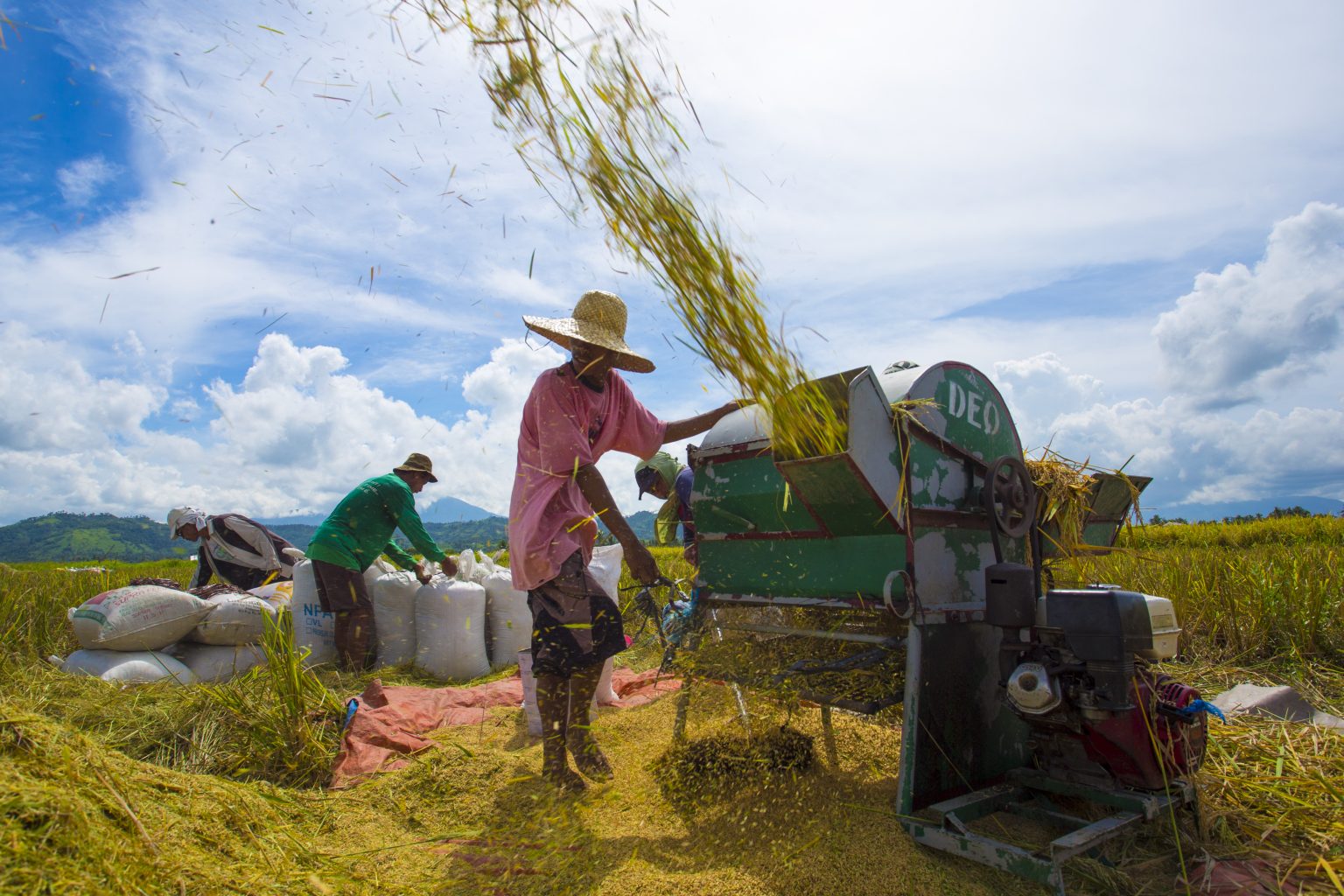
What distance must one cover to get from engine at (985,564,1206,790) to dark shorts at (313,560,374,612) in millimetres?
4169

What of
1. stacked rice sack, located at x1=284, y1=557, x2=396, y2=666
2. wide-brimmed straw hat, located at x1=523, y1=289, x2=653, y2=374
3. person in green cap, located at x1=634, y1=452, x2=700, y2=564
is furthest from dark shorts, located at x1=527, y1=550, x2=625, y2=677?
stacked rice sack, located at x1=284, y1=557, x2=396, y2=666

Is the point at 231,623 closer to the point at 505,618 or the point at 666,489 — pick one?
the point at 505,618

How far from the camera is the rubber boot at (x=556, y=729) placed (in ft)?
9.05

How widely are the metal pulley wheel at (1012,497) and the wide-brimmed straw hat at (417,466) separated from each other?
4.11m

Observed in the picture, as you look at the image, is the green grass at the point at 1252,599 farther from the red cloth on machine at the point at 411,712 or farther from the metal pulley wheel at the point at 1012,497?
the red cloth on machine at the point at 411,712

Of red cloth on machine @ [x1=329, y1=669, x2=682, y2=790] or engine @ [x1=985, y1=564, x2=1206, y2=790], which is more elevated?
engine @ [x1=985, y1=564, x2=1206, y2=790]

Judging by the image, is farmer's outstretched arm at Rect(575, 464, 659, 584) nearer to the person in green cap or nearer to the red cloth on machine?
the red cloth on machine

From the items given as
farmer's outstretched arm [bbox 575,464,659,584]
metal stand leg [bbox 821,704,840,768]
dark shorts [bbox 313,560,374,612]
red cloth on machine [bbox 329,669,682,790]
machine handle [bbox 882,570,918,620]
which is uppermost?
farmer's outstretched arm [bbox 575,464,659,584]

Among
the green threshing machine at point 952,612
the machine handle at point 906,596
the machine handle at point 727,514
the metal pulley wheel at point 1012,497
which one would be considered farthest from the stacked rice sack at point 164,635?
the metal pulley wheel at point 1012,497

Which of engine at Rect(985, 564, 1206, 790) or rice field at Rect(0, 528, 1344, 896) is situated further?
engine at Rect(985, 564, 1206, 790)

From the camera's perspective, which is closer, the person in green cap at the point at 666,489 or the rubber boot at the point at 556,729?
the rubber boot at the point at 556,729

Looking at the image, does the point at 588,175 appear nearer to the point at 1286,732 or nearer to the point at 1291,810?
the point at 1291,810

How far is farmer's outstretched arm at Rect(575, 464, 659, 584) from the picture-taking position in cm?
282

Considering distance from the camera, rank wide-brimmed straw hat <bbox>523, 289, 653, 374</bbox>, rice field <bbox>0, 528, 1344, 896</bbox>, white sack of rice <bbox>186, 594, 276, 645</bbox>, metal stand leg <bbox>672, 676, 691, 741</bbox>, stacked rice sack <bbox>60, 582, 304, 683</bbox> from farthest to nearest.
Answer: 1. white sack of rice <bbox>186, 594, 276, 645</bbox>
2. stacked rice sack <bbox>60, 582, 304, 683</bbox>
3. metal stand leg <bbox>672, 676, 691, 741</bbox>
4. wide-brimmed straw hat <bbox>523, 289, 653, 374</bbox>
5. rice field <bbox>0, 528, 1344, 896</bbox>
